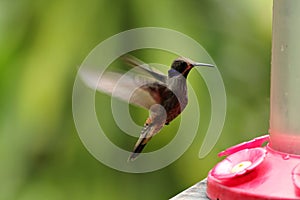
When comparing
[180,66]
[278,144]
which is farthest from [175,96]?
[278,144]

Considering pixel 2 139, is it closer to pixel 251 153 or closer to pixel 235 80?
pixel 235 80

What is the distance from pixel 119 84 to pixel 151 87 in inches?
3.0

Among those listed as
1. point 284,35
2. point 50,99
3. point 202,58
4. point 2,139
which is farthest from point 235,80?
point 284,35

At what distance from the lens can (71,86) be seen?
2.69 m

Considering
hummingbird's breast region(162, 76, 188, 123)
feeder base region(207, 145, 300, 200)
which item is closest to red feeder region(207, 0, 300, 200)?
feeder base region(207, 145, 300, 200)

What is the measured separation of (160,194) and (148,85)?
156 cm

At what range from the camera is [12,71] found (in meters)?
2.67

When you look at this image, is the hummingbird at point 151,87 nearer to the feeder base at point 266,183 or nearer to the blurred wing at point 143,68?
the blurred wing at point 143,68

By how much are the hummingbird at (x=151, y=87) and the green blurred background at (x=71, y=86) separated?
1.23 m

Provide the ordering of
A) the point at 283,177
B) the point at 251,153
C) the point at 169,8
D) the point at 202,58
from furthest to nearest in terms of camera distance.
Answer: the point at 169,8 < the point at 202,58 < the point at 251,153 < the point at 283,177

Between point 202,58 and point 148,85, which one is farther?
point 202,58

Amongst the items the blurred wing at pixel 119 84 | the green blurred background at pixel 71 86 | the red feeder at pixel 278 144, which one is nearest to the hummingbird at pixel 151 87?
the blurred wing at pixel 119 84

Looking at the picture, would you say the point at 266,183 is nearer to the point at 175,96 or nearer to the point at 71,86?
the point at 175,96

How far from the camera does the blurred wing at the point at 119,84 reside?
1.19 m
